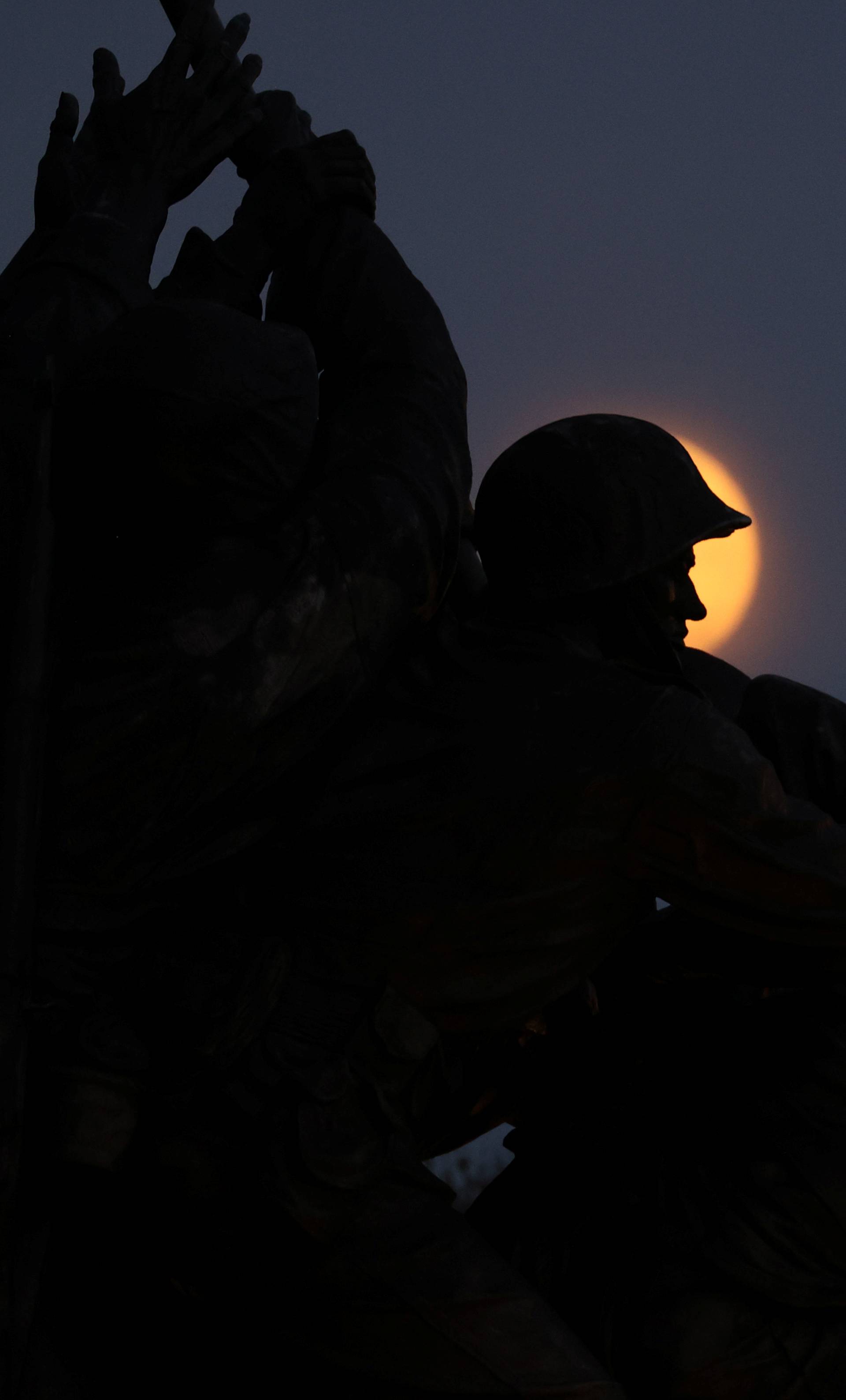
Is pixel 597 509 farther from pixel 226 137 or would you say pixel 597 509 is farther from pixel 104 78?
pixel 104 78

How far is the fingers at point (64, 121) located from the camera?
4262 millimetres

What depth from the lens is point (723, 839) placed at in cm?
312

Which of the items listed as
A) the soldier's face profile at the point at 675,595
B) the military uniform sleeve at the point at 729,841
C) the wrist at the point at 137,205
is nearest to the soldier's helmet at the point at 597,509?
the soldier's face profile at the point at 675,595

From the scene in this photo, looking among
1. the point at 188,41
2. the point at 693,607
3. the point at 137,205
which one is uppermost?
the point at 188,41

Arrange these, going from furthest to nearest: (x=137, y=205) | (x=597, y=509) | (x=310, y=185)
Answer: (x=137, y=205) < (x=310, y=185) < (x=597, y=509)

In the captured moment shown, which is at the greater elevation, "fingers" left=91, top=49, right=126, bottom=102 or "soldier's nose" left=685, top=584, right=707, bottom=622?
"fingers" left=91, top=49, right=126, bottom=102

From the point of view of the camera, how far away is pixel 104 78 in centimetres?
437

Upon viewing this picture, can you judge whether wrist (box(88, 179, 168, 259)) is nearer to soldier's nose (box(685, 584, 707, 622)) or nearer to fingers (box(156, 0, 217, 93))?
fingers (box(156, 0, 217, 93))

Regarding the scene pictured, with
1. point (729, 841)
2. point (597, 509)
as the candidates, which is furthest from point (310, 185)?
point (729, 841)

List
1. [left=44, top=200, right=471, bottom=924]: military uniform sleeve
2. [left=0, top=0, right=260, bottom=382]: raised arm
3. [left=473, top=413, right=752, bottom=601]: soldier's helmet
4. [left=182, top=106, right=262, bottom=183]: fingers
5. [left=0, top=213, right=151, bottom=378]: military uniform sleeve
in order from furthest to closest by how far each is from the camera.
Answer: [left=182, top=106, right=262, bottom=183]: fingers < [left=0, top=0, right=260, bottom=382]: raised arm < [left=0, top=213, right=151, bottom=378]: military uniform sleeve < [left=473, top=413, right=752, bottom=601]: soldier's helmet < [left=44, top=200, right=471, bottom=924]: military uniform sleeve

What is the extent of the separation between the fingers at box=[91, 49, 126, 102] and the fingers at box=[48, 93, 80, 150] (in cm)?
9

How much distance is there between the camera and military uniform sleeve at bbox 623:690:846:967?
311 cm

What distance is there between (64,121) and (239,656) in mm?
1867

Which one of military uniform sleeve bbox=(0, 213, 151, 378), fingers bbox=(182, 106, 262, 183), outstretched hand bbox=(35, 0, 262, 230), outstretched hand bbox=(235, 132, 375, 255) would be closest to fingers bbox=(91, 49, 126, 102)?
outstretched hand bbox=(35, 0, 262, 230)
